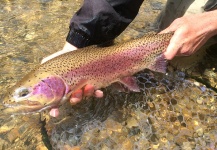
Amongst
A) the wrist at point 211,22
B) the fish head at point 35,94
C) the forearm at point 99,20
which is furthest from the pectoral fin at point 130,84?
the wrist at point 211,22

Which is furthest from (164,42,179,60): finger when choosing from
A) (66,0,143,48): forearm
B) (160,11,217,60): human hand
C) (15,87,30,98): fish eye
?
(15,87,30,98): fish eye

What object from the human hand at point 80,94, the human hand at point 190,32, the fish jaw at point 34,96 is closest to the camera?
the fish jaw at point 34,96

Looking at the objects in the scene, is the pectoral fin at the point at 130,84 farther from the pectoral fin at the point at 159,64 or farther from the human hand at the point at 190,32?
the human hand at the point at 190,32

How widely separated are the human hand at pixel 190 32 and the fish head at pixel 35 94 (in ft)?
2.95

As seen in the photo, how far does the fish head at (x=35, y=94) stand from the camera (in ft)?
6.13

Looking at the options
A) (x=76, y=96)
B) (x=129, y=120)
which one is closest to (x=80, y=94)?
(x=76, y=96)

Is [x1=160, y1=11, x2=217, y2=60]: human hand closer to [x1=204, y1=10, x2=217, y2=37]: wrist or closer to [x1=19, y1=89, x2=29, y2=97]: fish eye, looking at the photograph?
[x1=204, y1=10, x2=217, y2=37]: wrist

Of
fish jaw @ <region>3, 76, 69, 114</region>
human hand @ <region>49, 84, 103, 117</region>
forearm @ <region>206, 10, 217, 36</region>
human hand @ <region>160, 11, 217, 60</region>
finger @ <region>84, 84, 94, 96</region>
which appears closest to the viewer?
fish jaw @ <region>3, 76, 69, 114</region>

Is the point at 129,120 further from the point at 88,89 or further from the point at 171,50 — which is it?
the point at 171,50

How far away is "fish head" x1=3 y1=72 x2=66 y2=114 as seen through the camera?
1.87 meters

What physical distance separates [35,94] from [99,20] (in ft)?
2.52

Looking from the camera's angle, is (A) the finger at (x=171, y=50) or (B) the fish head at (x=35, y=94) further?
(A) the finger at (x=171, y=50)

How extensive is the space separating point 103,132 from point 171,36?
897mm

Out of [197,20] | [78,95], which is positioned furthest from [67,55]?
[197,20]
